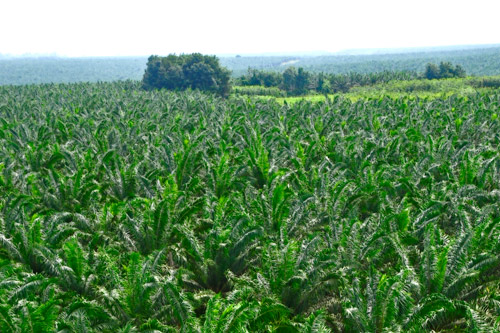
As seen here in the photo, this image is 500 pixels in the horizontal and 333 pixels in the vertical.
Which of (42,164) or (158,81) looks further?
(158,81)

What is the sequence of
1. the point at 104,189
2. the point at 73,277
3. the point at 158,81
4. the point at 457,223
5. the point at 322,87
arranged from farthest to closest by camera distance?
the point at 322,87 < the point at 158,81 < the point at 104,189 < the point at 457,223 < the point at 73,277

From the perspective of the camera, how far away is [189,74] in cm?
7588

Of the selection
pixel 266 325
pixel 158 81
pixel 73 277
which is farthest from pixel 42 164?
pixel 158 81

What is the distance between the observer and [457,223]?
46.8 feet

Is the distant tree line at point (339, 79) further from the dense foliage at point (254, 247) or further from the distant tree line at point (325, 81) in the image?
the dense foliage at point (254, 247)

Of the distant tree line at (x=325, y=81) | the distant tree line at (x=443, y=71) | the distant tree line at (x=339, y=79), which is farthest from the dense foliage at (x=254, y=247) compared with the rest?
the distant tree line at (x=443, y=71)

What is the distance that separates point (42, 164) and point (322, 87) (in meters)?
73.6

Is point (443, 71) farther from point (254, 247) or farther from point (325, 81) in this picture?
point (254, 247)

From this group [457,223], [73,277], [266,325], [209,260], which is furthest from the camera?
[457,223]

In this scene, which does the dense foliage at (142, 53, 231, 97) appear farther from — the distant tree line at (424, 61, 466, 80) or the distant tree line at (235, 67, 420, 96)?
the distant tree line at (424, 61, 466, 80)

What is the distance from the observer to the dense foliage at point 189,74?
74750 mm

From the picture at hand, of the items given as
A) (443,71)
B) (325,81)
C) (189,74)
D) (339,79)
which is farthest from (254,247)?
(443,71)

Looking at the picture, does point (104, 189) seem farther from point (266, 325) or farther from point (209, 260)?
point (266, 325)

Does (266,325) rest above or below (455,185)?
below
